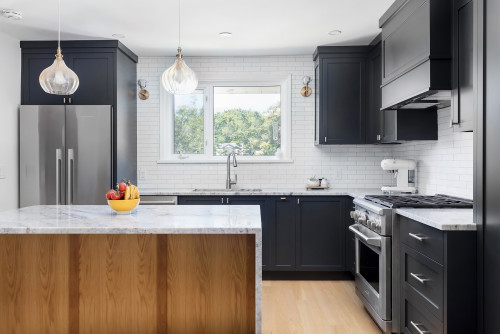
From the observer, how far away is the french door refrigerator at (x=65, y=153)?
423 cm

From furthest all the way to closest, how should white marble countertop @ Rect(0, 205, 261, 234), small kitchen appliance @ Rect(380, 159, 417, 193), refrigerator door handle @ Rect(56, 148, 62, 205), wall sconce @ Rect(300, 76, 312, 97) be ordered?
wall sconce @ Rect(300, 76, 312, 97) → refrigerator door handle @ Rect(56, 148, 62, 205) → small kitchen appliance @ Rect(380, 159, 417, 193) → white marble countertop @ Rect(0, 205, 261, 234)

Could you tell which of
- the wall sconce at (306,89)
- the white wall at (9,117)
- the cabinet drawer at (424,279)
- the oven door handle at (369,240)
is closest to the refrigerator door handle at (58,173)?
the white wall at (9,117)

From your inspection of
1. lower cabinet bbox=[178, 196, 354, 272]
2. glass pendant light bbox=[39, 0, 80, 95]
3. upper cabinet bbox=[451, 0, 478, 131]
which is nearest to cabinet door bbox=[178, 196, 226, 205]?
lower cabinet bbox=[178, 196, 354, 272]

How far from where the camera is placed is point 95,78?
438 centimetres

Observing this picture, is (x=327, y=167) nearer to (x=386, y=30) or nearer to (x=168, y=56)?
(x=386, y=30)

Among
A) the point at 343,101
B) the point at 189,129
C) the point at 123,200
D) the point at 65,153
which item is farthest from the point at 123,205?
the point at 343,101

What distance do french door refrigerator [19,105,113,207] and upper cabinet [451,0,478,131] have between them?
3304 mm

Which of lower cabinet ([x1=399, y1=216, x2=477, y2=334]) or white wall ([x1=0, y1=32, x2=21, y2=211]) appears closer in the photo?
lower cabinet ([x1=399, y1=216, x2=477, y2=334])

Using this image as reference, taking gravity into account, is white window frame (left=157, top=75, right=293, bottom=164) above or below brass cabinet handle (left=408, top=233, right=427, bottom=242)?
above

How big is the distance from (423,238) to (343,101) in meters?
2.49

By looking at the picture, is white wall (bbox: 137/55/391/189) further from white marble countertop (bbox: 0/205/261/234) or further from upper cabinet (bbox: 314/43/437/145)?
white marble countertop (bbox: 0/205/261/234)

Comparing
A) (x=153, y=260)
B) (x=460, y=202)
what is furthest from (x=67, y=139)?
(x=460, y=202)

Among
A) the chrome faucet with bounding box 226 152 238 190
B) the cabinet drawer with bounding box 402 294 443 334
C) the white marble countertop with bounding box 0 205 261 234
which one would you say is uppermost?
the chrome faucet with bounding box 226 152 238 190

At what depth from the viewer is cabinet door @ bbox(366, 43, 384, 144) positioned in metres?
4.28
